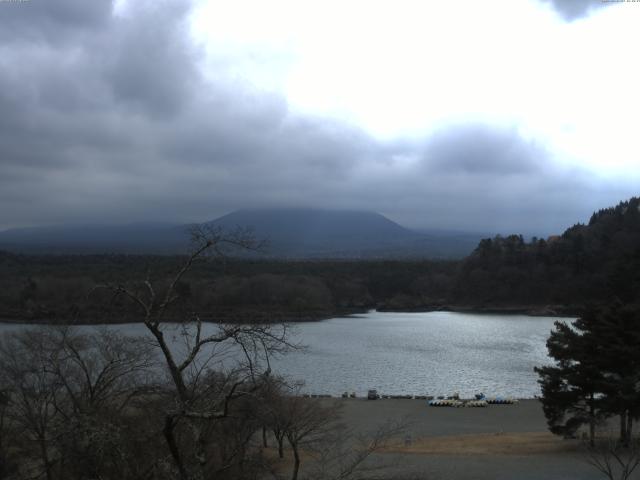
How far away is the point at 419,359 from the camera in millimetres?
45406

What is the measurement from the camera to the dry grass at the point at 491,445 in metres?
18.8

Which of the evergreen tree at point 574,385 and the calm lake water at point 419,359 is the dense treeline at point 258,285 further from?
the evergreen tree at point 574,385

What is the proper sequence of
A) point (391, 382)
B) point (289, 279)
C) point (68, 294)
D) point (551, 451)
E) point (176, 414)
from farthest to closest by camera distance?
point (289, 279) → point (68, 294) → point (391, 382) → point (551, 451) → point (176, 414)

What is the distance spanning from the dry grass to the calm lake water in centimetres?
571

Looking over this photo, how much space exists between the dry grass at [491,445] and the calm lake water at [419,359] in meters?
5.71

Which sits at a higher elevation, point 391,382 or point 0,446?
point 0,446

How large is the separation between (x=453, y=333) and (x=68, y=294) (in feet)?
134

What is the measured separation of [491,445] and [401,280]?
91.9 metres

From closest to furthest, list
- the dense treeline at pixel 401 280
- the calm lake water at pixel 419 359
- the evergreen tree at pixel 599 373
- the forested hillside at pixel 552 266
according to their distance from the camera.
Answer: the evergreen tree at pixel 599 373 < the calm lake water at pixel 419 359 < the dense treeline at pixel 401 280 < the forested hillside at pixel 552 266

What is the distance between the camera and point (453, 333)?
63.0 m

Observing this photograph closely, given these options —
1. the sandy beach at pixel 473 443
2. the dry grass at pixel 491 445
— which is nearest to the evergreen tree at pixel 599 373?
the sandy beach at pixel 473 443

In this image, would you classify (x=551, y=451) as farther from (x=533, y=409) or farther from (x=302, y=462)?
(x=533, y=409)

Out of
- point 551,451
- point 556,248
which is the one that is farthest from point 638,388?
point 556,248

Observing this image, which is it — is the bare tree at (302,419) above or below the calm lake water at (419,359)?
above
